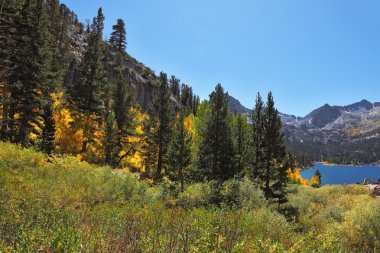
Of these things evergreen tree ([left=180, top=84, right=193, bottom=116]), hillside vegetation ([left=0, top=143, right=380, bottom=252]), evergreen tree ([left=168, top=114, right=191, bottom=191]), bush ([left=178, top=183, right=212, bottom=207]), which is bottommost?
bush ([left=178, top=183, right=212, bottom=207])

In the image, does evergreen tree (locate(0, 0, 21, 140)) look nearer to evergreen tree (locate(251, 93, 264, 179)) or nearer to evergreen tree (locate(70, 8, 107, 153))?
evergreen tree (locate(70, 8, 107, 153))

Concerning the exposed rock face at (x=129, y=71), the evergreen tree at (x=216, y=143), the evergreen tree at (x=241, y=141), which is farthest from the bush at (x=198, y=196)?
the exposed rock face at (x=129, y=71)

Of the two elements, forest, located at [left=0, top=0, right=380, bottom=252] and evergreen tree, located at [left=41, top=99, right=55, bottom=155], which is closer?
forest, located at [left=0, top=0, right=380, bottom=252]

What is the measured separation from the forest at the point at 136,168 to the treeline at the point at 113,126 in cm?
14

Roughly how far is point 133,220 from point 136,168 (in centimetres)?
3881

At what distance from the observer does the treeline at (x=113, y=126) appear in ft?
92.8

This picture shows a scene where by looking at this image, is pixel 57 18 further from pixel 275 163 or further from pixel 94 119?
pixel 275 163

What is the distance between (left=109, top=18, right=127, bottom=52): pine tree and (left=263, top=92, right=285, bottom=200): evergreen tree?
80.1 m

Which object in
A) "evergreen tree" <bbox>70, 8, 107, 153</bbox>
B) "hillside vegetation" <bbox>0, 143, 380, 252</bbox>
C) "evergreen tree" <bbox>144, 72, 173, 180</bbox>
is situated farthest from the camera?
"evergreen tree" <bbox>144, 72, 173, 180</bbox>

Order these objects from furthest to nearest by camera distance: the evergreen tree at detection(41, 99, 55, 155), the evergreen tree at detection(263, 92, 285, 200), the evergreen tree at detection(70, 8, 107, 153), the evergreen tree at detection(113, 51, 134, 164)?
the evergreen tree at detection(113, 51, 134, 164) < the evergreen tree at detection(70, 8, 107, 153) < the evergreen tree at detection(263, 92, 285, 200) < the evergreen tree at detection(41, 99, 55, 155)

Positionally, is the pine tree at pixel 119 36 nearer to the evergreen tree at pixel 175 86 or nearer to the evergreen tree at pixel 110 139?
the evergreen tree at pixel 175 86

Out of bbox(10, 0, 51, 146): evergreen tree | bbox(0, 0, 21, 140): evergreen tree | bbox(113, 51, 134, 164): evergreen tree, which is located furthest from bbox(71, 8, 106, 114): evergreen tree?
bbox(0, 0, 21, 140): evergreen tree

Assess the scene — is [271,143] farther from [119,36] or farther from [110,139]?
[119,36]

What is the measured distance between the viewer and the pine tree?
4053 inches
